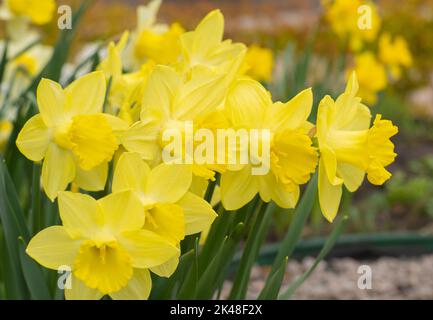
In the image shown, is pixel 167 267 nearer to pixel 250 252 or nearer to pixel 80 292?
pixel 80 292

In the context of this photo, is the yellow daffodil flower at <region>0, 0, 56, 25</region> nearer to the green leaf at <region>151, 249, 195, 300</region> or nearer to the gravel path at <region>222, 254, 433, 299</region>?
the gravel path at <region>222, 254, 433, 299</region>

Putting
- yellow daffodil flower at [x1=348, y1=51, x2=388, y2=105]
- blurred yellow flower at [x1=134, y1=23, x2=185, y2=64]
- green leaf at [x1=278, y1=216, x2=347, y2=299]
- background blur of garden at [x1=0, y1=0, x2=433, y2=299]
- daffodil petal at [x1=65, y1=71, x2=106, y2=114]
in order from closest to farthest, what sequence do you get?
daffodil petal at [x1=65, y1=71, x2=106, y2=114] → green leaf at [x1=278, y1=216, x2=347, y2=299] → blurred yellow flower at [x1=134, y1=23, x2=185, y2=64] → background blur of garden at [x1=0, y1=0, x2=433, y2=299] → yellow daffodil flower at [x1=348, y1=51, x2=388, y2=105]

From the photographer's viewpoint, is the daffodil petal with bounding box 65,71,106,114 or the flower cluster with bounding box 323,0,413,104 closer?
the daffodil petal with bounding box 65,71,106,114

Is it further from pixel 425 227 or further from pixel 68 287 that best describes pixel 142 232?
pixel 425 227

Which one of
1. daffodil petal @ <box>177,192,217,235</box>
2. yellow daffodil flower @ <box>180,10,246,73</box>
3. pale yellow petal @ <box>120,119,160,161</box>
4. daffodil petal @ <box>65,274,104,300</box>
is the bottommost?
daffodil petal @ <box>65,274,104,300</box>

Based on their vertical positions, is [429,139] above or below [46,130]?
below

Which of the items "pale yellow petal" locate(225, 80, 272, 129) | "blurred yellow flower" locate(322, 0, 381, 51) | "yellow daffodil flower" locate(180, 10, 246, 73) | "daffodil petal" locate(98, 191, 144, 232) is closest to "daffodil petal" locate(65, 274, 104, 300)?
"daffodil petal" locate(98, 191, 144, 232)
